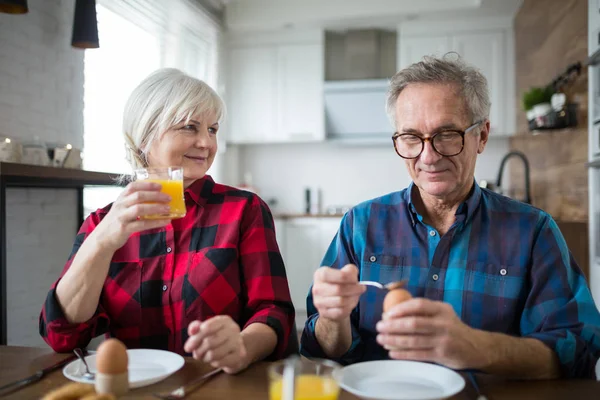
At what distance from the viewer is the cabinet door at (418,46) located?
4676mm

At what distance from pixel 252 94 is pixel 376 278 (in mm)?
3928

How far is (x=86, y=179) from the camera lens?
2502 mm

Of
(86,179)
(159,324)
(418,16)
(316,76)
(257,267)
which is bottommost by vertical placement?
(159,324)

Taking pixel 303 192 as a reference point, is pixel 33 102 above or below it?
above

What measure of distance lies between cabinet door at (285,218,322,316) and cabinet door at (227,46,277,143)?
3.11 ft

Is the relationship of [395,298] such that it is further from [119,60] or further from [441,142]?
[119,60]

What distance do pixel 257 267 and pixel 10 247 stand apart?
164cm

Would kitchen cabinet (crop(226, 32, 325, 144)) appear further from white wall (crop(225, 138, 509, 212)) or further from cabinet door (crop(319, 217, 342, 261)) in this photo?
cabinet door (crop(319, 217, 342, 261))

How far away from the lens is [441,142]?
1333 millimetres

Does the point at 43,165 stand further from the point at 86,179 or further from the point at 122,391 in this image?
the point at 122,391

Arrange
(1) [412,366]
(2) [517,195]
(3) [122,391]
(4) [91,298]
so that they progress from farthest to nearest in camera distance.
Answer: (2) [517,195], (4) [91,298], (1) [412,366], (3) [122,391]

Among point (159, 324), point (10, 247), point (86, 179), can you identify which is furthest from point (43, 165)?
point (159, 324)

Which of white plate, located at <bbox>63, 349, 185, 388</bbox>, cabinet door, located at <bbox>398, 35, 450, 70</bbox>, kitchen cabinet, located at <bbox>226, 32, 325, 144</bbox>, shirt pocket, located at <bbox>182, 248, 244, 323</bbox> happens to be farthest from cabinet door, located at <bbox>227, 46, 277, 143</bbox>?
white plate, located at <bbox>63, 349, 185, 388</bbox>

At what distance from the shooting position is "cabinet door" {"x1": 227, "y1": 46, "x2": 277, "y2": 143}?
16.5ft
